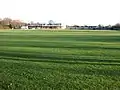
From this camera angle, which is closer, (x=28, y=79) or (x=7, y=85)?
(x=7, y=85)

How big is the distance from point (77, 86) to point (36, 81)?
171 cm

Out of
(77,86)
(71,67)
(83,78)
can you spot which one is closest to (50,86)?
(77,86)

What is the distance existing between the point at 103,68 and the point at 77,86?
14.0ft

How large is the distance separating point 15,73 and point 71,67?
302 cm

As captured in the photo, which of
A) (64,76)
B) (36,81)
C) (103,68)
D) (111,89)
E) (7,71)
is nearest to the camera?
(111,89)

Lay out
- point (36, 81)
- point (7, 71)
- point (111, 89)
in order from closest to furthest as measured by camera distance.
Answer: point (111, 89)
point (36, 81)
point (7, 71)

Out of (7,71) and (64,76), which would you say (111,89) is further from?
(7,71)

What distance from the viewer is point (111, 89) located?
9.38 m

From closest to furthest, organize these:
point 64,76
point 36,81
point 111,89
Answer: point 111,89 → point 36,81 → point 64,76

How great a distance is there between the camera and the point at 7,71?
1292 centimetres

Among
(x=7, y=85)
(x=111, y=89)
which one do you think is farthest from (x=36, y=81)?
(x=111, y=89)

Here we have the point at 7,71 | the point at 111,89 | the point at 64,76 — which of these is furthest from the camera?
the point at 7,71

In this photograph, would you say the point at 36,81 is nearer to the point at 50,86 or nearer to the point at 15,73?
the point at 50,86

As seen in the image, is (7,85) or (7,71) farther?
(7,71)
